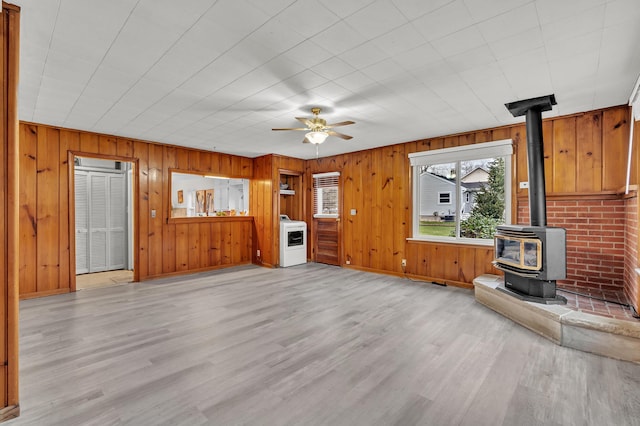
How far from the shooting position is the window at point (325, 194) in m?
6.77

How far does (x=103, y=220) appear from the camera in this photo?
20.0 ft

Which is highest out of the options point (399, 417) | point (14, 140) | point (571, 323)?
point (14, 140)

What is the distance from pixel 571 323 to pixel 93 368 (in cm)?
409

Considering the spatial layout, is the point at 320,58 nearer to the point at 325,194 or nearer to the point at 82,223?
the point at 325,194

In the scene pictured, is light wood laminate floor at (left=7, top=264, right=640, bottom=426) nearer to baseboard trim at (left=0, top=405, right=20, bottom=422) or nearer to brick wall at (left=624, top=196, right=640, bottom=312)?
baseboard trim at (left=0, top=405, right=20, bottom=422)

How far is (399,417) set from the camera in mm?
1797

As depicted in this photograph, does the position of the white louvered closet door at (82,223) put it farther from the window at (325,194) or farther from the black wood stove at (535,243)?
the black wood stove at (535,243)

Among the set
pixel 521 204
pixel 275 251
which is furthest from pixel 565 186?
pixel 275 251

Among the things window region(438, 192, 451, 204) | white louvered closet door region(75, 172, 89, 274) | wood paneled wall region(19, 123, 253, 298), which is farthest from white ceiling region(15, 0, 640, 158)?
white louvered closet door region(75, 172, 89, 274)

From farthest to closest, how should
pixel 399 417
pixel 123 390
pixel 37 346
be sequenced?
pixel 37 346
pixel 123 390
pixel 399 417

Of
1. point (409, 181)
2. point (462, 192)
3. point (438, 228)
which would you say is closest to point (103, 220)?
point (409, 181)

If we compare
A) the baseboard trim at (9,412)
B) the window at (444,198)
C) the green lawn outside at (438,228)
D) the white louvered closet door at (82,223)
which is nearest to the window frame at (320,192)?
→ the green lawn outside at (438,228)

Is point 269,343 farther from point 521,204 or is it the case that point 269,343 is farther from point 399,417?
point 521,204

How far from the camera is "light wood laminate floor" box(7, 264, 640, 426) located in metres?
1.84
